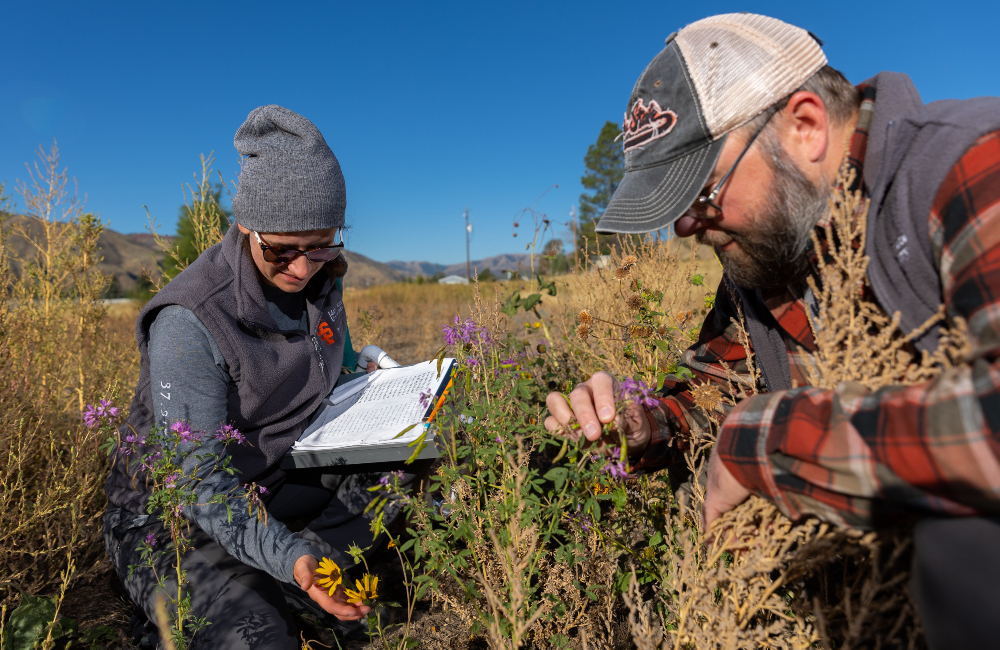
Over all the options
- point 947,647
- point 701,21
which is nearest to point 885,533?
point 947,647

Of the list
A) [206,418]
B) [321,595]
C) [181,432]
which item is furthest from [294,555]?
[206,418]

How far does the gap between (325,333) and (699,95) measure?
6.25 feet

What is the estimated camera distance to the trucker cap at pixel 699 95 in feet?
Answer: 3.93

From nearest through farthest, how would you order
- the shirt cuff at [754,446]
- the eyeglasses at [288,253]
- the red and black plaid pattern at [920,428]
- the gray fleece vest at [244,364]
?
the red and black plaid pattern at [920,428], the shirt cuff at [754,446], the gray fleece vest at [244,364], the eyeglasses at [288,253]

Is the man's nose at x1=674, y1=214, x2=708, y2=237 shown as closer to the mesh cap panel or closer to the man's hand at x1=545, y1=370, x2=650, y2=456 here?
the mesh cap panel

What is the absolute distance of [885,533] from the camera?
36.1 inches

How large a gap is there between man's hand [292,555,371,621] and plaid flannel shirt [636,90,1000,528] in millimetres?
1137

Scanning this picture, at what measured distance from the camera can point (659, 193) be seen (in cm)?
129

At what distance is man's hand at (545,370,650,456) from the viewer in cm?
126

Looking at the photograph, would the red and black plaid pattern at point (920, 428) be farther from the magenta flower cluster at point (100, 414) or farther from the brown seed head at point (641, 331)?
the magenta flower cluster at point (100, 414)

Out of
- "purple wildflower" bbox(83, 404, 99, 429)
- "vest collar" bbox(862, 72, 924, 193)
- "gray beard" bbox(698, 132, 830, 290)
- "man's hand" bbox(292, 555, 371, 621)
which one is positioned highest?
"vest collar" bbox(862, 72, 924, 193)

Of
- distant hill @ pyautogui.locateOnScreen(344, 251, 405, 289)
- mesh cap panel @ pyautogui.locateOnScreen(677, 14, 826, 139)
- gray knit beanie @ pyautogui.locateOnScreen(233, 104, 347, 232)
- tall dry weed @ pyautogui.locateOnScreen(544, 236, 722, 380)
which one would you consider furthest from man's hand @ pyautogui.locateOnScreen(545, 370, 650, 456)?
distant hill @ pyautogui.locateOnScreen(344, 251, 405, 289)

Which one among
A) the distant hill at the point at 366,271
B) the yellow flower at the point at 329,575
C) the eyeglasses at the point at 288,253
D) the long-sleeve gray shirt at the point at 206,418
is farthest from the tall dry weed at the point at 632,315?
the distant hill at the point at 366,271

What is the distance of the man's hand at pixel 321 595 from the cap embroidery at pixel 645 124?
151 cm
